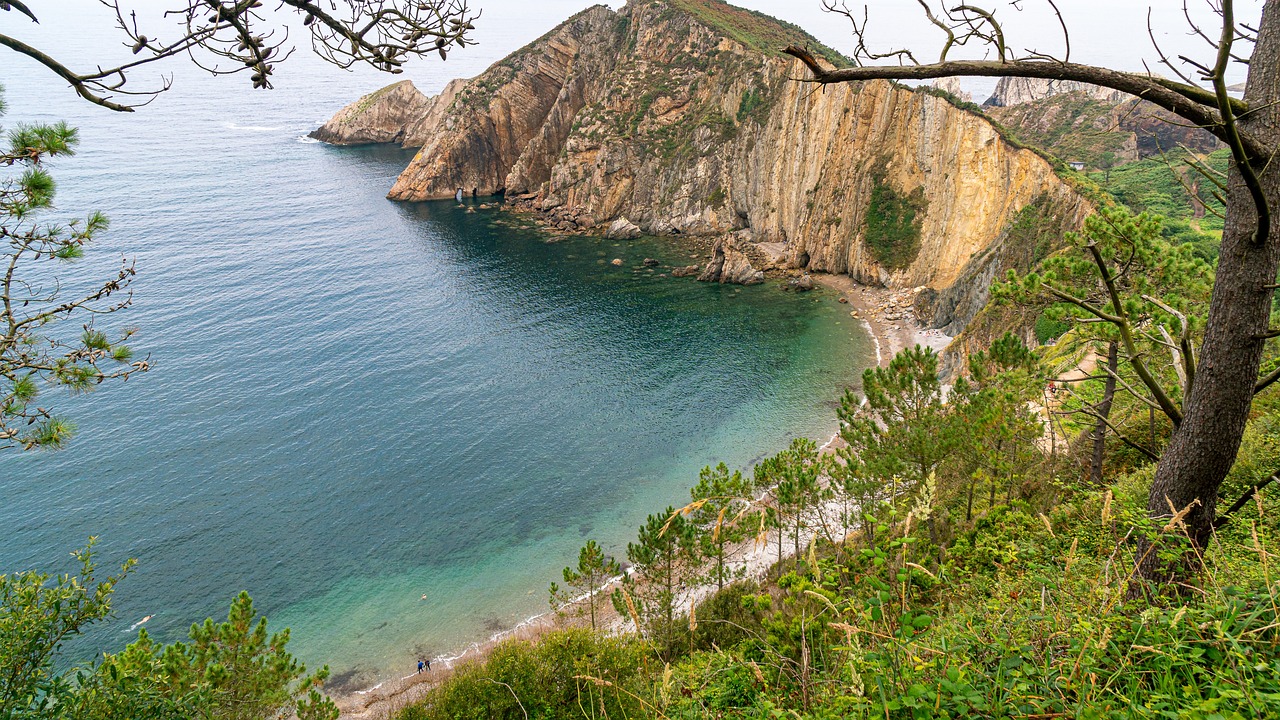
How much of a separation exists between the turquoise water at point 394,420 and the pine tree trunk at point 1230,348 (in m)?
26.1

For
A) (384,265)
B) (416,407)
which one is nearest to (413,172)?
(384,265)

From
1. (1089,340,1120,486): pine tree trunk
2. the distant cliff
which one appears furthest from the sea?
(1089,340,1120,486): pine tree trunk

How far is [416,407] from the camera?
42.2 m

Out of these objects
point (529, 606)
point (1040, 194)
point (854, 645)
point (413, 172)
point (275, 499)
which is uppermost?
point (413, 172)

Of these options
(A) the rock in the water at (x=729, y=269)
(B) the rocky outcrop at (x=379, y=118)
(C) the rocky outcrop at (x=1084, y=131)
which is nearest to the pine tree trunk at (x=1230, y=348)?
(A) the rock in the water at (x=729, y=269)

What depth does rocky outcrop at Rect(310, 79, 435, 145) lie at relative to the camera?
4902 inches

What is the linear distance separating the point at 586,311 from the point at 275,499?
28829 mm

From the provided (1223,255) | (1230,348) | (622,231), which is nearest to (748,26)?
(622,231)

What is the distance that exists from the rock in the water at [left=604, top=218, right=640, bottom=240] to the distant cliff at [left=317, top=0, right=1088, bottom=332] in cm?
24

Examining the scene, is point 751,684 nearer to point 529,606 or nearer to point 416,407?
point 529,606

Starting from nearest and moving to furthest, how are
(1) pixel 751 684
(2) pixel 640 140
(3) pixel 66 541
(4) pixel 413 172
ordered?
(1) pixel 751 684
(3) pixel 66 541
(2) pixel 640 140
(4) pixel 413 172

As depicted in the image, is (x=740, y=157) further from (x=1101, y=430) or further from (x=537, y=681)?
(x=537, y=681)

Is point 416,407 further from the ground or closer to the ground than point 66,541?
further from the ground

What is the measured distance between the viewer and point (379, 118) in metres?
126
